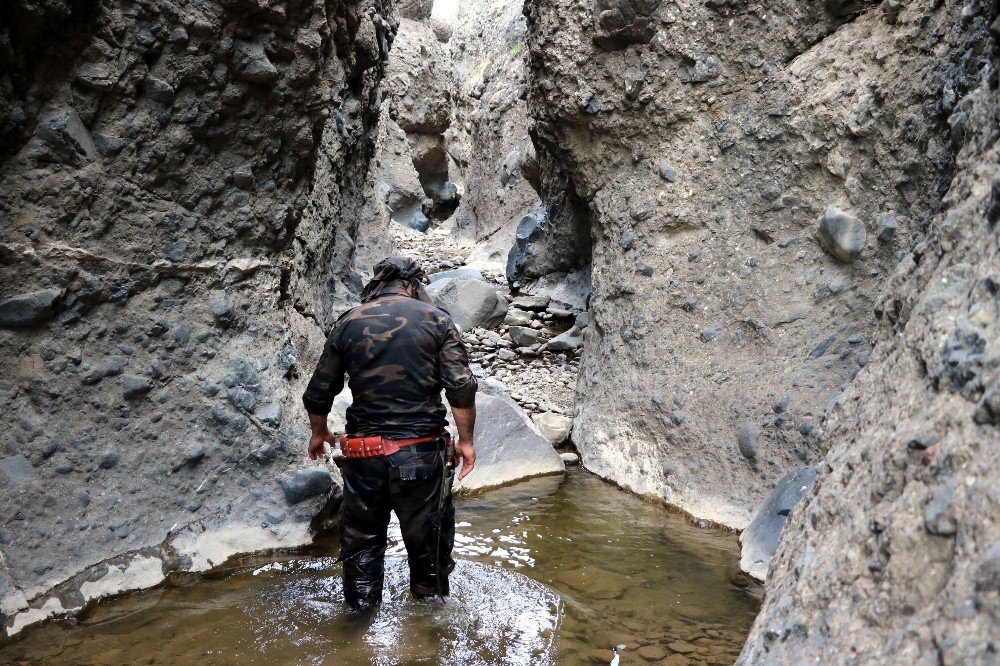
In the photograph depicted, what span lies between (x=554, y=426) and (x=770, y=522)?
2764 mm

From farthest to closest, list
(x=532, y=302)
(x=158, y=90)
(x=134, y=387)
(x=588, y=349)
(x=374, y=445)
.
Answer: (x=532, y=302) → (x=588, y=349) → (x=134, y=387) → (x=158, y=90) → (x=374, y=445)

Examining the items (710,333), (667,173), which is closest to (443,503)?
(710,333)

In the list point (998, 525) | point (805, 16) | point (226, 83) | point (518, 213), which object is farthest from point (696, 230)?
point (518, 213)

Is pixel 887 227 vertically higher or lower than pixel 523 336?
higher

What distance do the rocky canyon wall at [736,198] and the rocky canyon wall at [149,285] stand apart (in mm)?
2517

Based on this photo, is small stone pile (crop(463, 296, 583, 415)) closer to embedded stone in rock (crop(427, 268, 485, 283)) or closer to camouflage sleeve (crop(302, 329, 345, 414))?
embedded stone in rock (crop(427, 268, 485, 283))

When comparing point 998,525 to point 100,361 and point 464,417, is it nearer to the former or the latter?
point 464,417

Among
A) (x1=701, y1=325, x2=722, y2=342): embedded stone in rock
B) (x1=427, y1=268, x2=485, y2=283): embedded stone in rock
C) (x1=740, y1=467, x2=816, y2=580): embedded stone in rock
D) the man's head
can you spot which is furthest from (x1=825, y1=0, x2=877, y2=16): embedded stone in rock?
(x1=427, y1=268, x2=485, y2=283): embedded stone in rock

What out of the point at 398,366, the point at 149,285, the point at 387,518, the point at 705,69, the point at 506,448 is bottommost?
the point at 506,448

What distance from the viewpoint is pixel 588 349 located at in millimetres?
6938

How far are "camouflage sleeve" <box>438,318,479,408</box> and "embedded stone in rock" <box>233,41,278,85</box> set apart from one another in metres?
2.00

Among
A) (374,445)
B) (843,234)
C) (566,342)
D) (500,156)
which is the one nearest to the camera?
(374,445)

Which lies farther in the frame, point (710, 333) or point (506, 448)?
point (506, 448)

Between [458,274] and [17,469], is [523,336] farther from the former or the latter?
[17,469]
